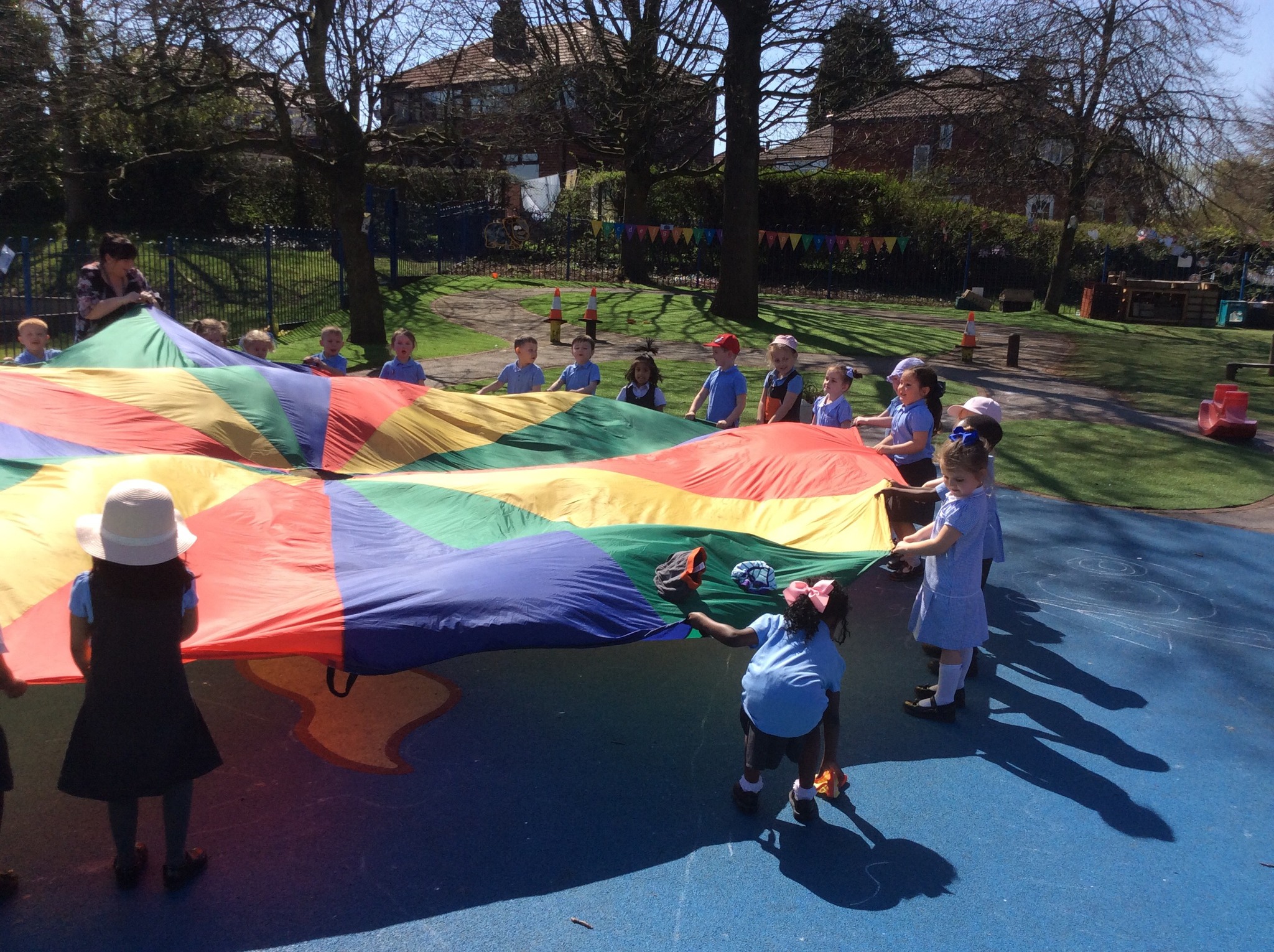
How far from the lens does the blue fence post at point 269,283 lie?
1570 centimetres

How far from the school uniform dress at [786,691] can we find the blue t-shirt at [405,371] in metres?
4.92

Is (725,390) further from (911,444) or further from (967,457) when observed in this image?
(967,457)

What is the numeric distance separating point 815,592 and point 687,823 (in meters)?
0.97

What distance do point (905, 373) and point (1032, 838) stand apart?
277 cm

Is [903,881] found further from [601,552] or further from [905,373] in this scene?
[905,373]

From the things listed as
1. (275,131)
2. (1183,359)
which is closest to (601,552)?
(275,131)

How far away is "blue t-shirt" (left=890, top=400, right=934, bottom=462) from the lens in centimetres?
579

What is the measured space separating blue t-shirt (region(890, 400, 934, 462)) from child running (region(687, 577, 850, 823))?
7.68ft

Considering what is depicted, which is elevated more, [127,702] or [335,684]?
[127,702]

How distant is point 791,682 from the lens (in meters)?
3.58

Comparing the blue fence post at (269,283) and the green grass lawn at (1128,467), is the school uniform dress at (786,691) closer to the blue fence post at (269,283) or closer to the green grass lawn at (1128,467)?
the green grass lawn at (1128,467)

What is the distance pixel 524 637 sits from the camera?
3881mm

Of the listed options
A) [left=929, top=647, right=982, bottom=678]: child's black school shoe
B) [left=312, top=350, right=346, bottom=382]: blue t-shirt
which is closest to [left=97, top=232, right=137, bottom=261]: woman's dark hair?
[left=312, top=350, right=346, bottom=382]: blue t-shirt

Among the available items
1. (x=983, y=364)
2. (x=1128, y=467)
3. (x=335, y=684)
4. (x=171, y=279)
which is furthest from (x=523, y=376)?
(x=983, y=364)
